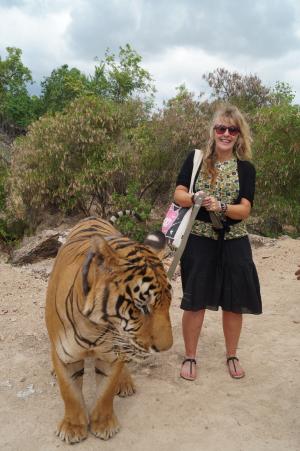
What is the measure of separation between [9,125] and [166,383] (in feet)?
93.2

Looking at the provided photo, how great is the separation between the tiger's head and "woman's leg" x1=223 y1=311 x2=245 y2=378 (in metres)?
1.66

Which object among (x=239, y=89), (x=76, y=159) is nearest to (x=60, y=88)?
(x=239, y=89)

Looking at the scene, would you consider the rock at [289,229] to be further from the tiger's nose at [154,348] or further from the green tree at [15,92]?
the green tree at [15,92]

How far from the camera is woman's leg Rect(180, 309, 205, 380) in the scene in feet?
13.0

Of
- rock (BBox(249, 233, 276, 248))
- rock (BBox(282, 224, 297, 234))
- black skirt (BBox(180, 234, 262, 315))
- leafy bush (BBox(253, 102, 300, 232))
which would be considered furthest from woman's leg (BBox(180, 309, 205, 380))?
rock (BBox(282, 224, 297, 234))

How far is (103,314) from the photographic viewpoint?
2443 millimetres

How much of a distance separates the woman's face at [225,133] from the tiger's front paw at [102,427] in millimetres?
2164

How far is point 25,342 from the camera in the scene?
465 centimetres

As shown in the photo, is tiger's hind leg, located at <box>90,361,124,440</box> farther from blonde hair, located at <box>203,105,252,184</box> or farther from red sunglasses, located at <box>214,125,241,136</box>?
red sunglasses, located at <box>214,125,241,136</box>

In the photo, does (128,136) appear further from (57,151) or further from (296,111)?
(296,111)

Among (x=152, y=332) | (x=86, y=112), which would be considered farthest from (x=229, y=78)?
(x=152, y=332)

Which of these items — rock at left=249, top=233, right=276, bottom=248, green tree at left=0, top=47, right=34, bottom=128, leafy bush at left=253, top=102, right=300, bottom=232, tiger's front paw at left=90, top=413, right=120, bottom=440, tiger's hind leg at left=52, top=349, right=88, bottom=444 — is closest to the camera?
tiger's hind leg at left=52, top=349, right=88, bottom=444

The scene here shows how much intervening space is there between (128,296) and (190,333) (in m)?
1.80

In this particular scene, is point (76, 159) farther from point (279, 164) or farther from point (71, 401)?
point (71, 401)
